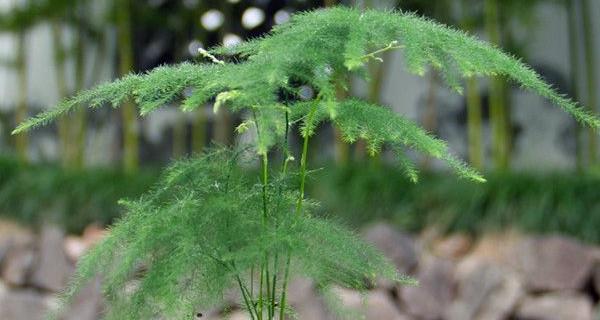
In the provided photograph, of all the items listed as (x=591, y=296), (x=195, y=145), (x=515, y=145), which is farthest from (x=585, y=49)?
(x=195, y=145)

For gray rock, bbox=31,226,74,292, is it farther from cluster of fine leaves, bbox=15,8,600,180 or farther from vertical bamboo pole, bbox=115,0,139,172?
cluster of fine leaves, bbox=15,8,600,180

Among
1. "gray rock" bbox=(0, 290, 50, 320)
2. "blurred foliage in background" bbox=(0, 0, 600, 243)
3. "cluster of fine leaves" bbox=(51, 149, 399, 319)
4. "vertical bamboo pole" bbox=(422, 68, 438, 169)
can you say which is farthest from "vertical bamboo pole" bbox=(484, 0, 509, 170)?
"cluster of fine leaves" bbox=(51, 149, 399, 319)

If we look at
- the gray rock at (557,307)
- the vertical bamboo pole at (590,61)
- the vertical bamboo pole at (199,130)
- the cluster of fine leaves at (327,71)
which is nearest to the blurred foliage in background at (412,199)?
the gray rock at (557,307)

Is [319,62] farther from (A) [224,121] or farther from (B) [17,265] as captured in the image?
(A) [224,121]

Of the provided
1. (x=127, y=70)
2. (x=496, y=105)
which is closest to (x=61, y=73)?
(x=127, y=70)

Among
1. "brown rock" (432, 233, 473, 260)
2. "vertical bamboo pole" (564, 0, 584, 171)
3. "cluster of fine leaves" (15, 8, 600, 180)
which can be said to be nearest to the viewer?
"cluster of fine leaves" (15, 8, 600, 180)

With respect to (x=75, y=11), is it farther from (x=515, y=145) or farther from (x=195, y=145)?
(x=515, y=145)
